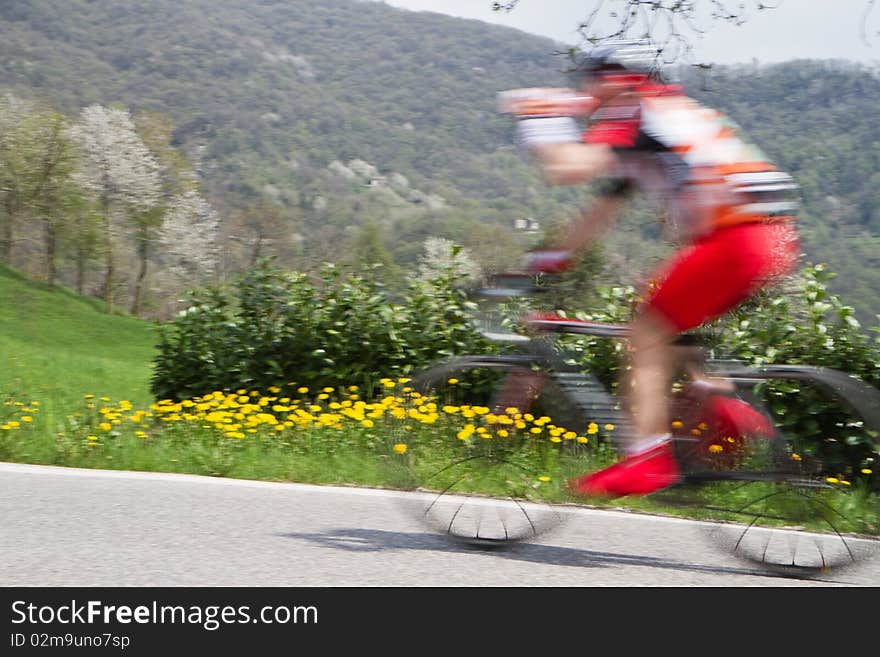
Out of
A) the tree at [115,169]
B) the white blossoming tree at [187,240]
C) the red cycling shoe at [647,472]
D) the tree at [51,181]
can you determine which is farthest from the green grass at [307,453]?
the white blossoming tree at [187,240]

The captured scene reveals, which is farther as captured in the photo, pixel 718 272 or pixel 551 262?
pixel 551 262

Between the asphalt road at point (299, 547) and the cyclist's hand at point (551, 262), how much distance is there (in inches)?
45.9

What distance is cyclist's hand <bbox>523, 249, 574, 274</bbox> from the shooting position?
3.96 metres

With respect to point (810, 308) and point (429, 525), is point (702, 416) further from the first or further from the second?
point (810, 308)

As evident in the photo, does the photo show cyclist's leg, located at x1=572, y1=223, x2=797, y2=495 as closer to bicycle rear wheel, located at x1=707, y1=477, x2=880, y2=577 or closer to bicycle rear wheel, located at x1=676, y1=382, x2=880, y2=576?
bicycle rear wheel, located at x1=676, y1=382, x2=880, y2=576

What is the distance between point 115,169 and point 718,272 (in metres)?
68.3

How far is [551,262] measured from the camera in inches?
156

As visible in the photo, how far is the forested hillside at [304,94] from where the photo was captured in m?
82.9

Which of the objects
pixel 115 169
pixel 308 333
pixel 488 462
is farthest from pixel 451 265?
pixel 115 169

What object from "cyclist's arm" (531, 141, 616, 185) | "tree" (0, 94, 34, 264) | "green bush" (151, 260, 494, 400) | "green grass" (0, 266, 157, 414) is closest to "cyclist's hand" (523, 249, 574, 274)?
"cyclist's arm" (531, 141, 616, 185)

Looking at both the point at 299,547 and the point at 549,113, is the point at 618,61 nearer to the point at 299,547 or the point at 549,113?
the point at 549,113

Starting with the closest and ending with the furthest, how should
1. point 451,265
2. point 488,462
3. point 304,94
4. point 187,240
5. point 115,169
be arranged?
point 488,462 → point 451,265 → point 115,169 → point 187,240 → point 304,94

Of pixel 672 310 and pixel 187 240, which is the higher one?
pixel 672 310

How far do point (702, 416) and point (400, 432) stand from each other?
1.44m
